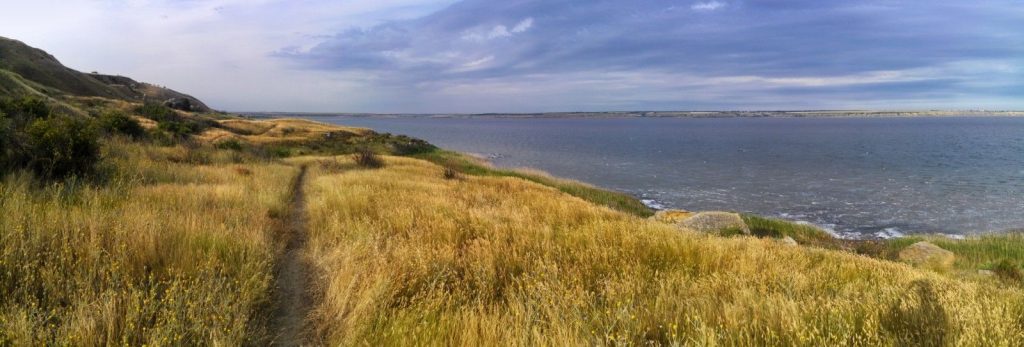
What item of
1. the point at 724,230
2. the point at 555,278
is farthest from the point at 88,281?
the point at 724,230

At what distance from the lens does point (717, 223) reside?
15.9 meters

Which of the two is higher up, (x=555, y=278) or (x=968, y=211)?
(x=555, y=278)

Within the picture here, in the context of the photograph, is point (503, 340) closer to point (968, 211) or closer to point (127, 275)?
point (127, 275)

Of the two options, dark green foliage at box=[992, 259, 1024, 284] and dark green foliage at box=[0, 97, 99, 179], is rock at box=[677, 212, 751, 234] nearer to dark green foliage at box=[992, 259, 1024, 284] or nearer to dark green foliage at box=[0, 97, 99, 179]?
dark green foliage at box=[992, 259, 1024, 284]

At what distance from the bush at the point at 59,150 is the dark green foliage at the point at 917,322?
1291 cm

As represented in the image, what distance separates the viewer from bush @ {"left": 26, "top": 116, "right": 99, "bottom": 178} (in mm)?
9469

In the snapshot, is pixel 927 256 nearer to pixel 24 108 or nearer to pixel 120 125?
pixel 24 108

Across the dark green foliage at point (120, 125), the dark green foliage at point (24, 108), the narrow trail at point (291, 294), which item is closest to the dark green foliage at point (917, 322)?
the narrow trail at point (291, 294)

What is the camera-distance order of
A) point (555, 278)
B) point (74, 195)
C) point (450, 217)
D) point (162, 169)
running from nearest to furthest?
1. point (555, 278)
2. point (74, 195)
3. point (450, 217)
4. point (162, 169)

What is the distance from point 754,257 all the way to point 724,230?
30.9ft

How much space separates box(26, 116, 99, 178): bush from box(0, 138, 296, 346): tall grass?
7.76 feet

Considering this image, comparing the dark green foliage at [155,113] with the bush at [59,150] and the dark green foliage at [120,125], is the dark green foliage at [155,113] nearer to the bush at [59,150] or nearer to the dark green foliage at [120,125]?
the dark green foliage at [120,125]

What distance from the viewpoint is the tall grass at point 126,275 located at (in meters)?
3.39

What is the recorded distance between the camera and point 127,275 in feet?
13.5
